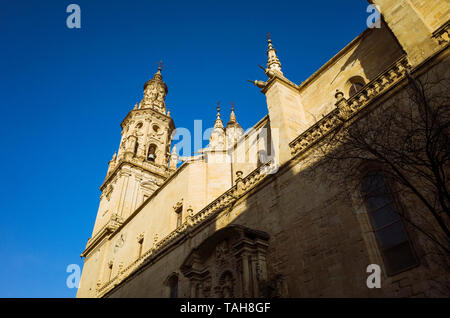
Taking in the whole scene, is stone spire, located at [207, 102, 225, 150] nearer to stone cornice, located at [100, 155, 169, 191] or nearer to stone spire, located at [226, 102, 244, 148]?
stone spire, located at [226, 102, 244, 148]

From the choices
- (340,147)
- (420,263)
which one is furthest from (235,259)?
(420,263)

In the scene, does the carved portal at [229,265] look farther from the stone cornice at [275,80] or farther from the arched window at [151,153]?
the arched window at [151,153]

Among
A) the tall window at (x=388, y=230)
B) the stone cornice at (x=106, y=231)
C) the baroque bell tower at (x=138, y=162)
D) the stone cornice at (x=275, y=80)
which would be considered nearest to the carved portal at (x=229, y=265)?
the tall window at (x=388, y=230)

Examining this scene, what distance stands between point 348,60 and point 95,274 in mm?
23482

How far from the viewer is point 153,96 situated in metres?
43.8

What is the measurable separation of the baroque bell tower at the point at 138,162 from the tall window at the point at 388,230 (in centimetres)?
2369

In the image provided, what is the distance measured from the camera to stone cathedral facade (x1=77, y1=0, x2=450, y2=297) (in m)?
8.24

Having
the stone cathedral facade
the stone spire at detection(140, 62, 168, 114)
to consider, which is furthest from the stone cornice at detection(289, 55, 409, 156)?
the stone spire at detection(140, 62, 168, 114)

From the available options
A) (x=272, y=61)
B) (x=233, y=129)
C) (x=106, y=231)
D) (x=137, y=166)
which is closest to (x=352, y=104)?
(x=272, y=61)

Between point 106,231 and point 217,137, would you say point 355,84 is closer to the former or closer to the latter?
point 217,137

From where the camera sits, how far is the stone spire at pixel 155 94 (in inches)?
1669

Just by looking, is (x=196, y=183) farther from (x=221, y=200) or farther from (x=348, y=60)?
(x=348, y=60)

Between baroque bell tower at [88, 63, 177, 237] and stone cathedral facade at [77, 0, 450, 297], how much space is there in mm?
9703

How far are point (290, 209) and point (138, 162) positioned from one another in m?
26.6
